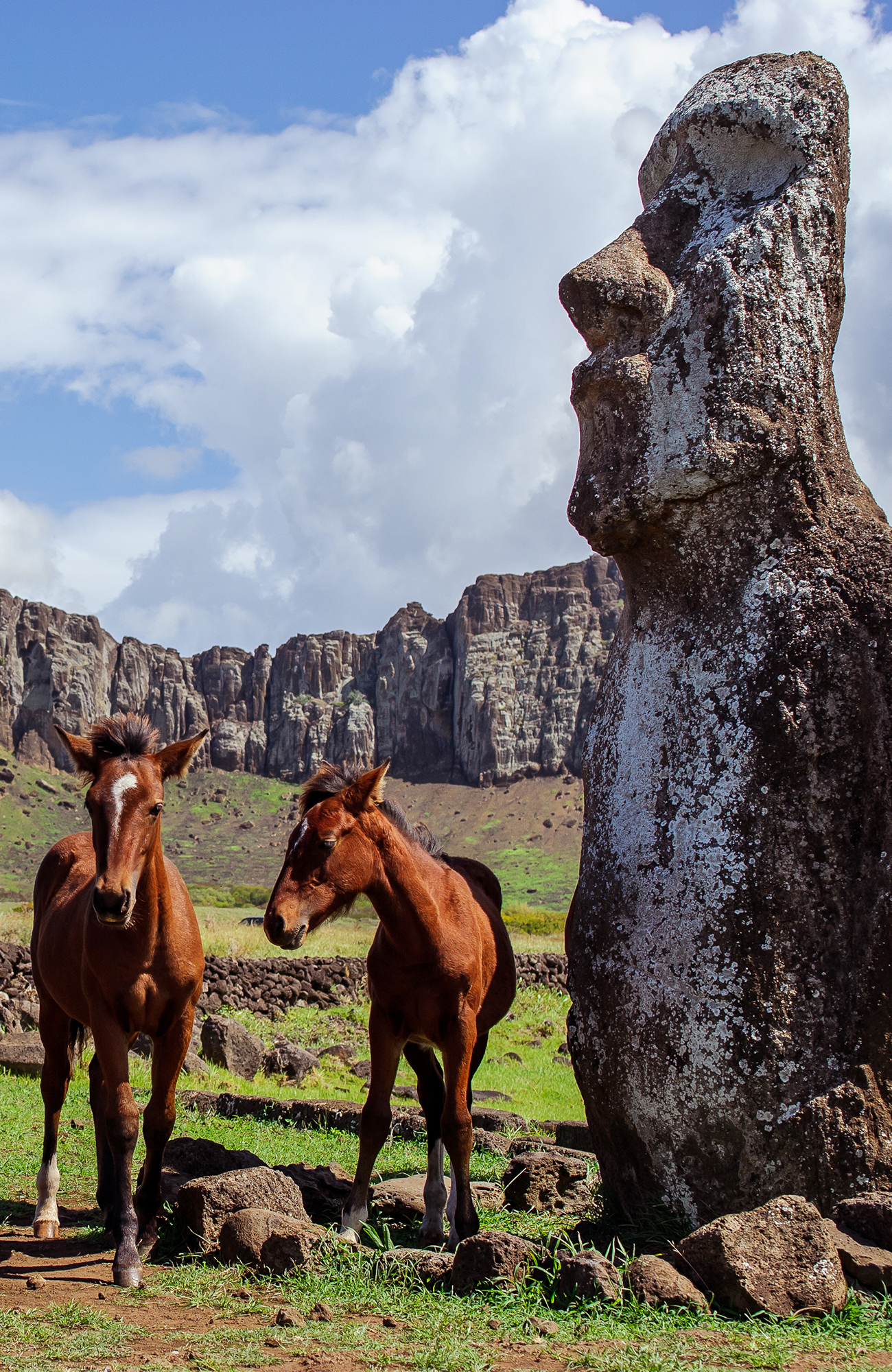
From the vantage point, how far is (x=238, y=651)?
466 feet

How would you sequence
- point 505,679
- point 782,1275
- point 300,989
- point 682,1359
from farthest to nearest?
point 505,679, point 300,989, point 782,1275, point 682,1359

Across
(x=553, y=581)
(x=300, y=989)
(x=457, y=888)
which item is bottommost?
(x=300, y=989)

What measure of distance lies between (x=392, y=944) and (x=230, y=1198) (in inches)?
64.6

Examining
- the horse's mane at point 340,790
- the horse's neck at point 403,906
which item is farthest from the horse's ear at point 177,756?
the horse's neck at point 403,906

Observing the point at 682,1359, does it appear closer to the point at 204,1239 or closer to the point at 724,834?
the point at 724,834

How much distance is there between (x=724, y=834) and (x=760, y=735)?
567 millimetres

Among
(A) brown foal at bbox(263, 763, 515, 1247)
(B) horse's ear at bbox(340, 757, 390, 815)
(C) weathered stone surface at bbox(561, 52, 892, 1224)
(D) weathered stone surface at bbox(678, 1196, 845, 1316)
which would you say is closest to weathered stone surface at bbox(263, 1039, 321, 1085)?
(A) brown foal at bbox(263, 763, 515, 1247)

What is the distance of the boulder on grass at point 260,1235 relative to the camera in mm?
5762

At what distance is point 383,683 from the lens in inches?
5364

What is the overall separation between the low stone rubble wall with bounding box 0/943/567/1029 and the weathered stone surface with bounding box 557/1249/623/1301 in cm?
1288

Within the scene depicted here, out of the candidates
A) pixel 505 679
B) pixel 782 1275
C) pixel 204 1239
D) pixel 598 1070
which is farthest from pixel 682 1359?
pixel 505 679

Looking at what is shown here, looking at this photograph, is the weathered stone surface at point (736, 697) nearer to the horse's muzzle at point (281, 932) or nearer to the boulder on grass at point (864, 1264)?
the boulder on grass at point (864, 1264)

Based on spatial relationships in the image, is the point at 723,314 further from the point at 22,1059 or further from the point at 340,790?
the point at 22,1059

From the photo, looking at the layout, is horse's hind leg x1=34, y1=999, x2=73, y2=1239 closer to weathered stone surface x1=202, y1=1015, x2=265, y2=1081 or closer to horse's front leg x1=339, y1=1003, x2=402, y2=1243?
horse's front leg x1=339, y1=1003, x2=402, y2=1243
